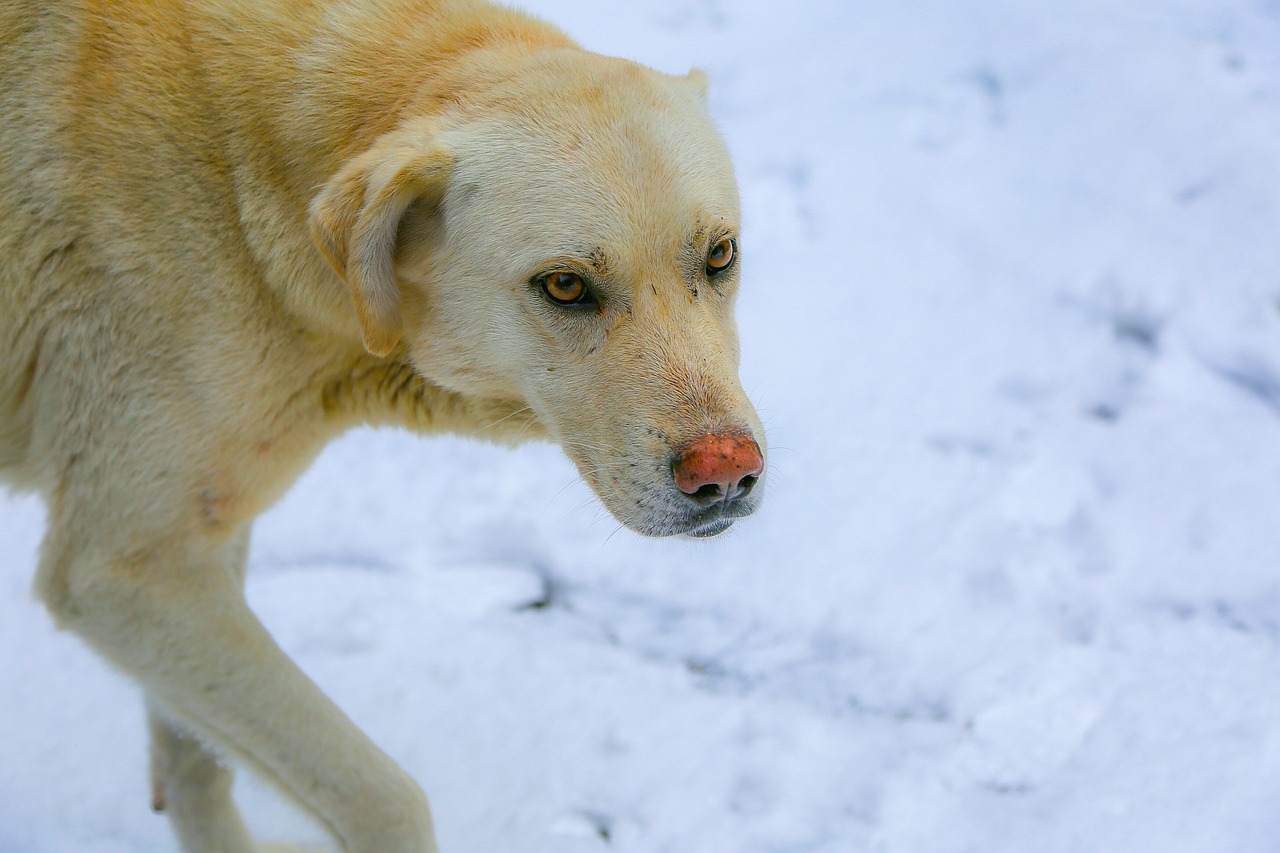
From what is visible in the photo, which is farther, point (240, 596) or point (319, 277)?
point (240, 596)

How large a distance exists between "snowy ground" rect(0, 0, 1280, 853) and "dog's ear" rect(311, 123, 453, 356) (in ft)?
5.01

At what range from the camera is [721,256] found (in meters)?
2.55

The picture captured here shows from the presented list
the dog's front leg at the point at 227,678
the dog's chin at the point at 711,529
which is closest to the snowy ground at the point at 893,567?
the dog's front leg at the point at 227,678

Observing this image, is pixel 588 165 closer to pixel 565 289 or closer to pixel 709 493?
pixel 565 289

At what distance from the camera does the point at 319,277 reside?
2.54 metres

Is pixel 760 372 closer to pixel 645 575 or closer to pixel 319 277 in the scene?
pixel 645 575

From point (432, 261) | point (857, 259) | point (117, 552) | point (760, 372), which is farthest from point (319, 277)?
point (857, 259)

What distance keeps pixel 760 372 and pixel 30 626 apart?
2617mm

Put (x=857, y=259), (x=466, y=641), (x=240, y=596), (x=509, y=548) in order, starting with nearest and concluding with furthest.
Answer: (x=240, y=596) → (x=466, y=641) → (x=509, y=548) → (x=857, y=259)

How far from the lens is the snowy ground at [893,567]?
327cm

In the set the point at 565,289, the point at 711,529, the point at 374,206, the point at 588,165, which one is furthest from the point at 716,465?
the point at 374,206

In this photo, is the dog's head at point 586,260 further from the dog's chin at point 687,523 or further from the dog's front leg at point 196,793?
the dog's front leg at point 196,793

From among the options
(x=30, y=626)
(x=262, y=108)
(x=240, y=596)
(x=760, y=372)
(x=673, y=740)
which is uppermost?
(x=262, y=108)

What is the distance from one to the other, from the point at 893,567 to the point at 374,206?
86.2 inches
